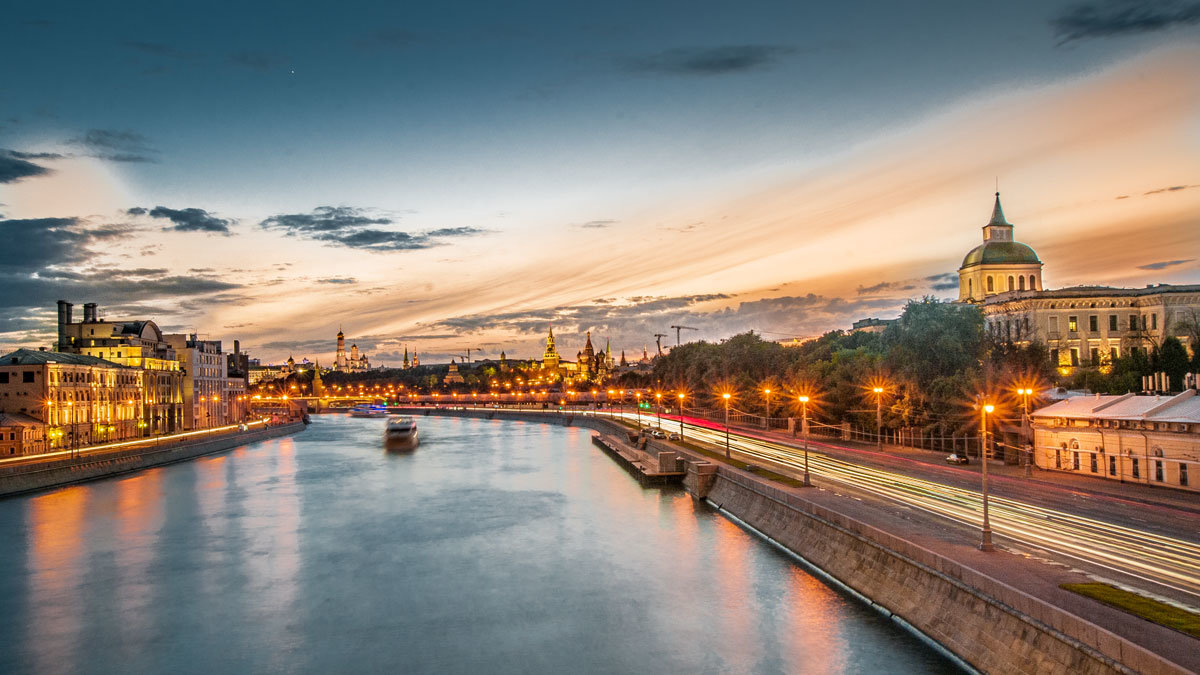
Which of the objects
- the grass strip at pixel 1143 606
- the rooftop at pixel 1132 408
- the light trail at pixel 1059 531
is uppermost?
the rooftop at pixel 1132 408

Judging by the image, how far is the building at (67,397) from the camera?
266ft

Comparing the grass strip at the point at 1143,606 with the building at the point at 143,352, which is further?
the building at the point at 143,352

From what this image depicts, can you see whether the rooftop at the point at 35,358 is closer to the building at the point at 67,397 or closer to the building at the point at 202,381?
Answer: the building at the point at 67,397

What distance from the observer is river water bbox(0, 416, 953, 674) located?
88.6 feet

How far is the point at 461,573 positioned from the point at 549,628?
379 inches

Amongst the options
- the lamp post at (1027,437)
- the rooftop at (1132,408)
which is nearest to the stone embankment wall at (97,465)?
the lamp post at (1027,437)

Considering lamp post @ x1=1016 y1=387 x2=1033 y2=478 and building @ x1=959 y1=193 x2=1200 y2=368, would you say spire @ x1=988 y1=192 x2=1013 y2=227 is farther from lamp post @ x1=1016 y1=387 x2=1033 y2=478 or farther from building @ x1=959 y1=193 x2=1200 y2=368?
lamp post @ x1=1016 y1=387 x2=1033 y2=478

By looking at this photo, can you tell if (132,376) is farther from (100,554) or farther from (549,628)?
(549,628)

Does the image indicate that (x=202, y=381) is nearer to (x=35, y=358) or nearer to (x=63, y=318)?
(x=63, y=318)

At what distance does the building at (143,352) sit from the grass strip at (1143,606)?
114518mm

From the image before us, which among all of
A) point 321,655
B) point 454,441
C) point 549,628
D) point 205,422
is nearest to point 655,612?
point 549,628

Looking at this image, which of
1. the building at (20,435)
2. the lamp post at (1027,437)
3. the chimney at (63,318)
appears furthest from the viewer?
the chimney at (63,318)

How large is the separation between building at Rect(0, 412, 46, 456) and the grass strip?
85.7 m

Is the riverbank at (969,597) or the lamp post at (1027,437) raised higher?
the lamp post at (1027,437)
